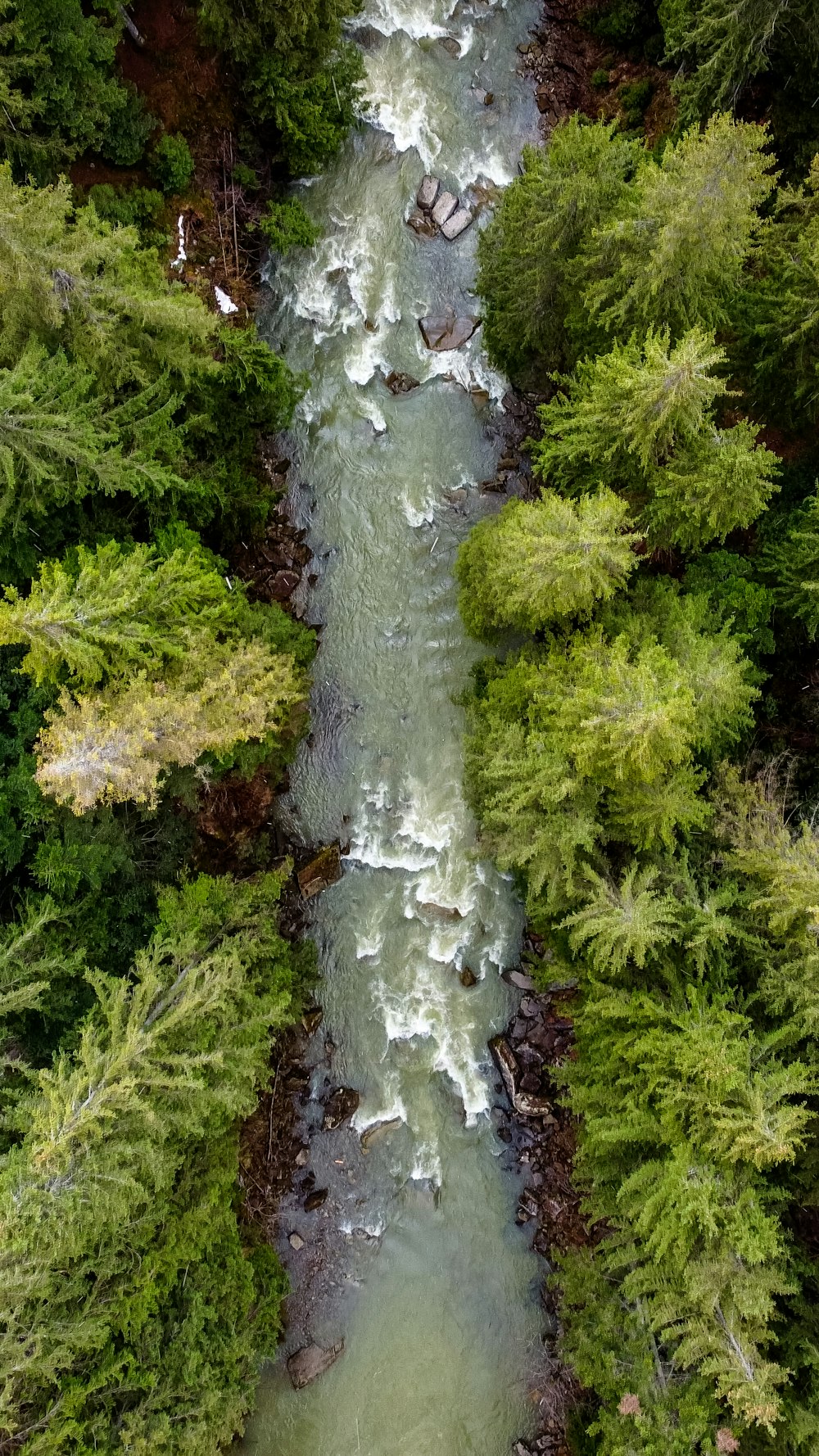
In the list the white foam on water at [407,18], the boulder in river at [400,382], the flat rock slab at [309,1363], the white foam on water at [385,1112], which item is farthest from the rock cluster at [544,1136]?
the white foam on water at [407,18]

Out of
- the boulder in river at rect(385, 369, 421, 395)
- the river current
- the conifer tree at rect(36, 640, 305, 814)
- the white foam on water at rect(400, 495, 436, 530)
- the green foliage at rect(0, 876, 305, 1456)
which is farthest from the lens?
the boulder in river at rect(385, 369, 421, 395)

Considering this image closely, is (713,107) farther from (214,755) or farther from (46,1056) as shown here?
(46,1056)

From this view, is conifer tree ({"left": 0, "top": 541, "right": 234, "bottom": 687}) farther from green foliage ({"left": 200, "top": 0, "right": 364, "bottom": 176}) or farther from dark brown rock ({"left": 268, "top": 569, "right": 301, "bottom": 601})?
green foliage ({"left": 200, "top": 0, "right": 364, "bottom": 176})

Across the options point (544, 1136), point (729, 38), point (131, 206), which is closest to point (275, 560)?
point (131, 206)

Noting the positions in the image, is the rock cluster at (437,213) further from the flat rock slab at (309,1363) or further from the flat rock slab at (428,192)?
the flat rock slab at (309,1363)

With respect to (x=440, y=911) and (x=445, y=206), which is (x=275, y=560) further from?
(x=445, y=206)

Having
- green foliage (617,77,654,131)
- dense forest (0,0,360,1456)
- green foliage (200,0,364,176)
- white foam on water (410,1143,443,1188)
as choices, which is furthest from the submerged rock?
green foliage (617,77,654,131)
